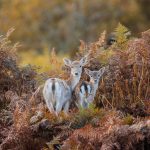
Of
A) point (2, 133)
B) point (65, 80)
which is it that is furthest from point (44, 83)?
point (2, 133)

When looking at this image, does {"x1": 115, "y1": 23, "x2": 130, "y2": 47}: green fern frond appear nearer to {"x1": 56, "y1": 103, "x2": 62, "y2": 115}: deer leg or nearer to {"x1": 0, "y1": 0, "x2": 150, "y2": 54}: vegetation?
{"x1": 56, "y1": 103, "x2": 62, "y2": 115}: deer leg

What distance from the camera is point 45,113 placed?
11859 millimetres

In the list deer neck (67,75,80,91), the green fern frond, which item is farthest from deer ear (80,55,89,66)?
the green fern frond

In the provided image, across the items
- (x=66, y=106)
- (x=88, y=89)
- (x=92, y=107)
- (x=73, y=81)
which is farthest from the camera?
(x=73, y=81)

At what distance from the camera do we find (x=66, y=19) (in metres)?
47.3

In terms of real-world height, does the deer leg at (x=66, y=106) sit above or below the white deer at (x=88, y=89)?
below

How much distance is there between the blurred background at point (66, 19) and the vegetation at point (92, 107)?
2958 cm

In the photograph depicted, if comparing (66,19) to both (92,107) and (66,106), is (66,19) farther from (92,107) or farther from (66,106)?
(92,107)

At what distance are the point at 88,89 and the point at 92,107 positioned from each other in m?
0.63

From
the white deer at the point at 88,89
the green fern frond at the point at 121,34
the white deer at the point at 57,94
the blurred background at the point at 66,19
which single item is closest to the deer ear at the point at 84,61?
the white deer at the point at 88,89

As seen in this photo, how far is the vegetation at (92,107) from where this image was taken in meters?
11.0

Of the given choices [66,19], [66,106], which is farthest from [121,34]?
[66,19]

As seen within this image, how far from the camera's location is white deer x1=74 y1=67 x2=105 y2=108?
12125 millimetres

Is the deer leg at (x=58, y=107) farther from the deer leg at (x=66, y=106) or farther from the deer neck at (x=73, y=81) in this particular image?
the deer neck at (x=73, y=81)
